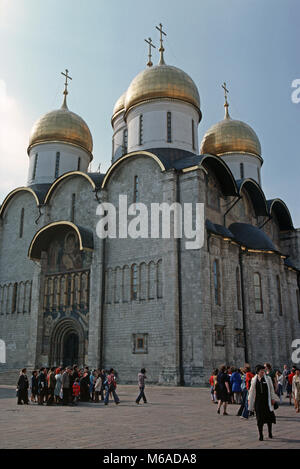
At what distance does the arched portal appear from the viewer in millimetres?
19344

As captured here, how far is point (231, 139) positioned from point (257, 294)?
1005 cm

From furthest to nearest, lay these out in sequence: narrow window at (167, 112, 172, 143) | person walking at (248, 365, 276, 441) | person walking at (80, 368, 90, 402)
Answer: narrow window at (167, 112, 172, 143)
person walking at (80, 368, 90, 402)
person walking at (248, 365, 276, 441)

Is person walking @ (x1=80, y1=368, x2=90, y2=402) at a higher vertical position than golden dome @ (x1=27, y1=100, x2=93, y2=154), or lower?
lower

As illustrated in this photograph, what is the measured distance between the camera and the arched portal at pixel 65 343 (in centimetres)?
1934

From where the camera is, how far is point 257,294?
18.9 metres

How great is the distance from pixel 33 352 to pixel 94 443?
52.2 ft

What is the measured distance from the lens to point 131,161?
1925cm

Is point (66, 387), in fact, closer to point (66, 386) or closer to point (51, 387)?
point (66, 386)

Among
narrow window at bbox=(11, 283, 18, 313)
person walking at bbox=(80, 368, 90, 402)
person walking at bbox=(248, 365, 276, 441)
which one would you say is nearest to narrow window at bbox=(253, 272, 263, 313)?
person walking at bbox=(80, 368, 90, 402)

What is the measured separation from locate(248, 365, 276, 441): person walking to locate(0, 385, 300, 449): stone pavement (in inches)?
10.0

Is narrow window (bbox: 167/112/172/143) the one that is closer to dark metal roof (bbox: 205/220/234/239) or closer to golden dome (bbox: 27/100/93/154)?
dark metal roof (bbox: 205/220/234/239)

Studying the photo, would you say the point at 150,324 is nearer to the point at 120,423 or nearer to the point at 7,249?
the point at 120,423
